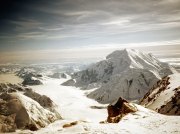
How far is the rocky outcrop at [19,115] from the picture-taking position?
3159 inches

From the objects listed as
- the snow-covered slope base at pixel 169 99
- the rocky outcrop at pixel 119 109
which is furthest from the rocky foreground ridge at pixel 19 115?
the snow-covered slope base at pixel 169 99

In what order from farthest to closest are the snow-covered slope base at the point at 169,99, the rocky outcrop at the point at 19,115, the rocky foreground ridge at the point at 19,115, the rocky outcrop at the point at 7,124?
the rocky outcrop at the point at 19,115 < the rocky foreground ridge at the point at 19,115 < the rocky outcrop at the point at 7,124 < the snow-covered slope base at the point at 169,99

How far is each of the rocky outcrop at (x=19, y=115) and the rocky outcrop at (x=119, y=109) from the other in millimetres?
40818

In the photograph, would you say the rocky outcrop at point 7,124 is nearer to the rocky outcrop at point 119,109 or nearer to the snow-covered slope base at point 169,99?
the rocky outcrop at point 119,109

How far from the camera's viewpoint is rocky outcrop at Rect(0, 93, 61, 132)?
263 ft

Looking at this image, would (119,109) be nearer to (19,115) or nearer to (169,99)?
(169,99)

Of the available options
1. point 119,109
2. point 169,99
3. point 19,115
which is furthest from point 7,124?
point 169,99

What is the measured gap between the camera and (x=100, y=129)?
30.3 meters

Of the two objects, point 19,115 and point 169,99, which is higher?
point 169,99

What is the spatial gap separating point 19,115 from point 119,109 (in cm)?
5706

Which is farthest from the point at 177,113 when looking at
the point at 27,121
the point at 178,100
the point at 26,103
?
the point at 26,103

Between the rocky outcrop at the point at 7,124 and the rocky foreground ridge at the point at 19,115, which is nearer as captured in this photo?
the rocky outcrop at the point at 7,124

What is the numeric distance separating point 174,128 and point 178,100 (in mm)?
21471

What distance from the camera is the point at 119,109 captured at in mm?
46500
